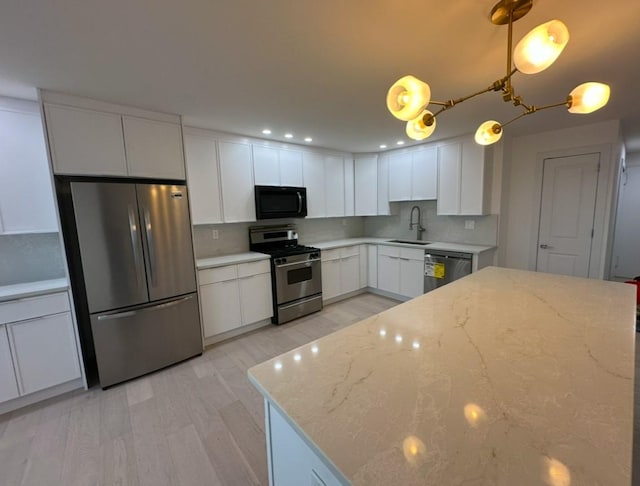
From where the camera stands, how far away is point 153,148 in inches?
99.8

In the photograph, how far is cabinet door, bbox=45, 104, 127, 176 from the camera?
2117 millimetres

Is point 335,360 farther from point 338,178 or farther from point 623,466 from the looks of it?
point 338,178

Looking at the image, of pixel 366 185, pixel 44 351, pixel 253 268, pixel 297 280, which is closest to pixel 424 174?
pixel 366 185

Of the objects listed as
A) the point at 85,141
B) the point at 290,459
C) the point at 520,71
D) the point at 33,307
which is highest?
the point at 85,141

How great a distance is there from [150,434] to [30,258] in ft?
6.47

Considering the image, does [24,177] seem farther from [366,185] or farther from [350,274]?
[366,185]

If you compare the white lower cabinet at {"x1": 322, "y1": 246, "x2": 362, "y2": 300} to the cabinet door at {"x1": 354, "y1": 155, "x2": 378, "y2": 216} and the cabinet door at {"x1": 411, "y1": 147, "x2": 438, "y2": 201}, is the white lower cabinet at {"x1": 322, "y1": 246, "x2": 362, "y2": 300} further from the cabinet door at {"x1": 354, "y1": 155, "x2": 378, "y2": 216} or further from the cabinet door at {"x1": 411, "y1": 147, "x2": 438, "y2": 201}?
the cabinet door at {"x1": 411, "y1": 147, "x2": 438, "y2": 201}

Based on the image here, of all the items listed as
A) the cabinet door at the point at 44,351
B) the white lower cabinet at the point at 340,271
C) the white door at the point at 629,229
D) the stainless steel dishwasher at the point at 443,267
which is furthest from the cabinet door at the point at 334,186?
the white door at the point at 629,229

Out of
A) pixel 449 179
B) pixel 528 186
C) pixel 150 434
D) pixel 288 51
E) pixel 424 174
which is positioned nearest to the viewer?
pixel 288 51

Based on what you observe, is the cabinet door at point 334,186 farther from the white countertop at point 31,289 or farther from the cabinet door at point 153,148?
the white countertop at point 31,289

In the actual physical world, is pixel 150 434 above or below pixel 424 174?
below

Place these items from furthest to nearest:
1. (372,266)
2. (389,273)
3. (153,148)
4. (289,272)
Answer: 1. (372,266)
2. (389,273)
3. (289,272)
4. (153,148)

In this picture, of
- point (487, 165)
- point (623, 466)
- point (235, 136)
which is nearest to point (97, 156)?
point (235, 136)

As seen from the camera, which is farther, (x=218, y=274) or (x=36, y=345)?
(x=218, y=274)
